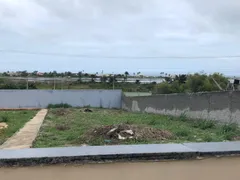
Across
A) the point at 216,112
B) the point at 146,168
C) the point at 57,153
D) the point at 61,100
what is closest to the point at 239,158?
the point at 146,168

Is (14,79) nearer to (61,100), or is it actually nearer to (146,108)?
(61,100)

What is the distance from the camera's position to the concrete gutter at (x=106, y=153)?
256 centimetres

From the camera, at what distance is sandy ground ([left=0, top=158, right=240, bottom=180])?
8.25ft

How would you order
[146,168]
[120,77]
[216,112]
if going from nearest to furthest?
[146,168] < [216,112] < [120,77]

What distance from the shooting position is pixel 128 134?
745 cm

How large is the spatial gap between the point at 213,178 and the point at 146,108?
57.9 feet

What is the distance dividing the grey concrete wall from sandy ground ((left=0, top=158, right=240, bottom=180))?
87.5ft

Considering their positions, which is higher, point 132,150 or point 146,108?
point 132,150

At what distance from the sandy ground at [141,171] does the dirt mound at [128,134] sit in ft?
14.6

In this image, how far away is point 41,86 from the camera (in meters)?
35.4

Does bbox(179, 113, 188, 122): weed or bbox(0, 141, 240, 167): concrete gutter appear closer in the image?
bbox(0, 141, 240, 167): concrete gutter

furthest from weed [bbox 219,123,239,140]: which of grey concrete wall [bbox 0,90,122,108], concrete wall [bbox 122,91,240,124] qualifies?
grey concrete wall [bbox 0,90,122,108]

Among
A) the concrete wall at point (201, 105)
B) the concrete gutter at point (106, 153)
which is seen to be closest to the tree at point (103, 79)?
the concrete wall at point (201, 105)

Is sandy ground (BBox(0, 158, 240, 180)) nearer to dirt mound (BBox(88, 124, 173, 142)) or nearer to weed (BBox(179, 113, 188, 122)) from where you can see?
dirt mound (BBox(88, 124, 173, 142))
